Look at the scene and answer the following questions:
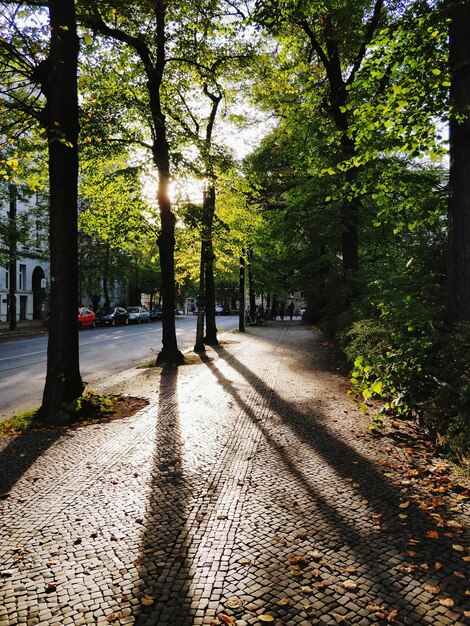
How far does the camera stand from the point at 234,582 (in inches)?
112

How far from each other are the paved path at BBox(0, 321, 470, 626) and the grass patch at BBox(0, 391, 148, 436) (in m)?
0.56

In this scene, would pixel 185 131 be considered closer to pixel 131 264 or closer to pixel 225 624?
pixel 225 624

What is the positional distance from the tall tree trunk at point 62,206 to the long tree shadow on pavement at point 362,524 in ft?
10.7

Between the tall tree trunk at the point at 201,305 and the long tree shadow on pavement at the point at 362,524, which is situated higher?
the tall tree trunk at the point at 201,305

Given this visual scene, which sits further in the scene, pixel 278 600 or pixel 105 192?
pixel 105 192

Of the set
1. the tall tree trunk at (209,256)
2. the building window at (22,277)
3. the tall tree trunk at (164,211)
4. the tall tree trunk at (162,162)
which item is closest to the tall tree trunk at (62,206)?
the tall tree trunk at (162,162)

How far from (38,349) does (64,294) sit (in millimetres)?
12665

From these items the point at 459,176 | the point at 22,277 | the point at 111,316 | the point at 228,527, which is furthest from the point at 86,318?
the point at 228,527

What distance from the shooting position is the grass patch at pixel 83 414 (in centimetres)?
668

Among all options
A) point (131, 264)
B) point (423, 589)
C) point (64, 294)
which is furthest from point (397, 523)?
point (131, 264)

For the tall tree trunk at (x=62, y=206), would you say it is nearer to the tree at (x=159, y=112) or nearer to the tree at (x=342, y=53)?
the tree at (x=159, y=112)

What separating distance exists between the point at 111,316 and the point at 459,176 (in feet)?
115

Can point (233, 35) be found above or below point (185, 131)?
above

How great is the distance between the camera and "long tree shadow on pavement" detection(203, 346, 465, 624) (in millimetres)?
2773
